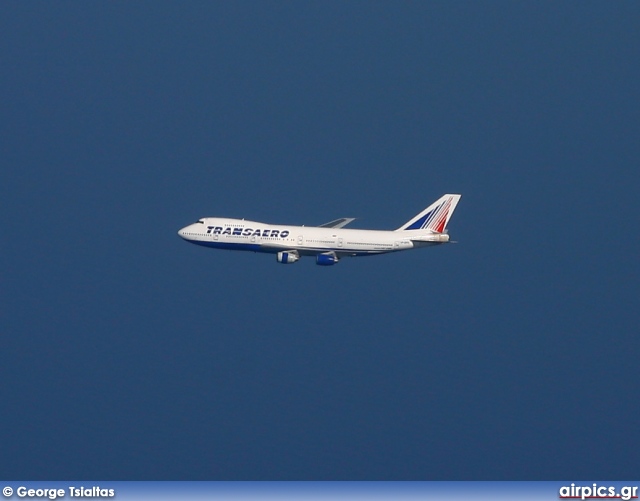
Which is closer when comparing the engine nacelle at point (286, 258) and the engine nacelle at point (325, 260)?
the engine nacelle at point (325, 260)

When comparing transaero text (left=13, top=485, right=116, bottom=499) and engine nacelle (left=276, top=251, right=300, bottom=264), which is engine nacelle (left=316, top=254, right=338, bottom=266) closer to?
Result: engine nacelle (left=276, top=251, right=300, bottom=264)

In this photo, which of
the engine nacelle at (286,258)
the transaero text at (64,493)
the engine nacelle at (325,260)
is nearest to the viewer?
the transaero text at (64,493)

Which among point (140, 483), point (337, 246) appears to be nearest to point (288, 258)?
point (337, 246)

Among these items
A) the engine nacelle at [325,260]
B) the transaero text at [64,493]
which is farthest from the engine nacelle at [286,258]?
the transaero text at [64,493]

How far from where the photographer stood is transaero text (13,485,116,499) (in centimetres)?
16075

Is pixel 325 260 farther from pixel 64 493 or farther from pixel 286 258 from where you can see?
pixel 64 493

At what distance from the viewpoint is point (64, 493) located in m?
163

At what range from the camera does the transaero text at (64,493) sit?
161 meters

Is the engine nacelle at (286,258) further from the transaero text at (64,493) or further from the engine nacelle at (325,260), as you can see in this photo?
the transaero text at (64,493)

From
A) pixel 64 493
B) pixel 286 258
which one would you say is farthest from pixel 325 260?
pixel 64 493

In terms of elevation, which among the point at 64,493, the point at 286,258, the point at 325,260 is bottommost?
the point at 64,493

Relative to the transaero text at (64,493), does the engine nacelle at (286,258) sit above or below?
above

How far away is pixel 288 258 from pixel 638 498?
50.0 meters

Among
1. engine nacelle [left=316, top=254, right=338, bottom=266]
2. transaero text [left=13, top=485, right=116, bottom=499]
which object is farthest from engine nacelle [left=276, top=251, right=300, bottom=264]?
transaero text [left=13, top=485, right=116, bottom=499]
